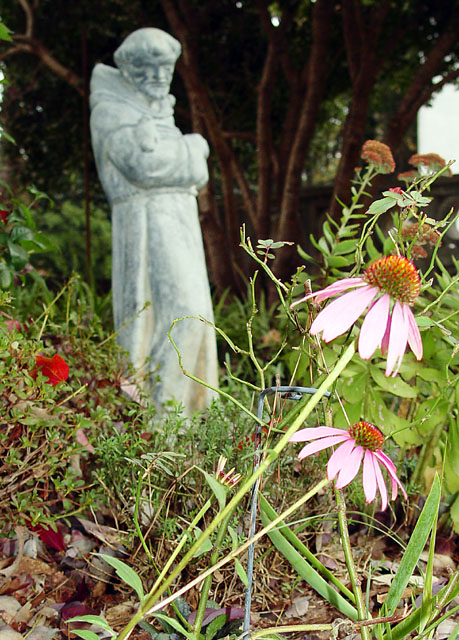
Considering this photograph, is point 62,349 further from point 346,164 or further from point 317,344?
point 346,164

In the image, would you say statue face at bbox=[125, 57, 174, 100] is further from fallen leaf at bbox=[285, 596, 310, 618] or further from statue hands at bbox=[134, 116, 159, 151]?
fallen leaf at bbox=[285, 596, 310, 618]

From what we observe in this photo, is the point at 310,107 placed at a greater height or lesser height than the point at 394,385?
greater

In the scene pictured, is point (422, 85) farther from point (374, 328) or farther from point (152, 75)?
point (374, 328)

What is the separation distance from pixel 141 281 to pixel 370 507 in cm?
136

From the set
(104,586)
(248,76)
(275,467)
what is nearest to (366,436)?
(275,467)

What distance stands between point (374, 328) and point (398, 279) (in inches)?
2.5

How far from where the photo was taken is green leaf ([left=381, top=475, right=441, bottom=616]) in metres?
0.92

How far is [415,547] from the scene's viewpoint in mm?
922

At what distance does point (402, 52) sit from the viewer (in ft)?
21.7

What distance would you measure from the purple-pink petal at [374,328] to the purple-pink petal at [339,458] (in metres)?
0.17

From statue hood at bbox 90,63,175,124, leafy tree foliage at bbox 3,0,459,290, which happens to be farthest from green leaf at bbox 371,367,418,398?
leafy tree foliage at bbox 3,0,459,290

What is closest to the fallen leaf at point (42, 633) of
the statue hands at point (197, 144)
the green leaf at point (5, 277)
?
the green leaf at point (5, 277)

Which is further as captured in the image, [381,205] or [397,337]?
[381,205]

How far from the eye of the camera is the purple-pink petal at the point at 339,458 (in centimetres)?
69
